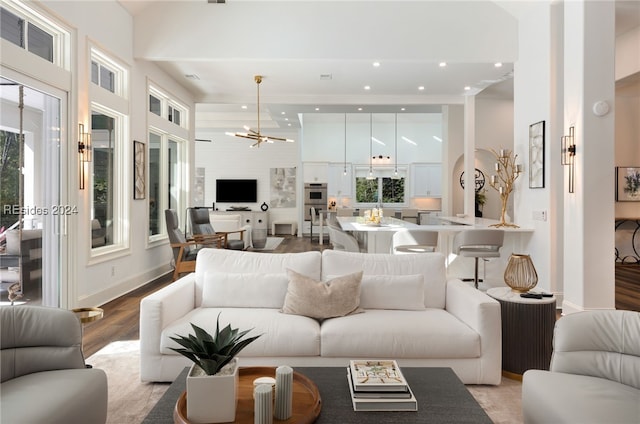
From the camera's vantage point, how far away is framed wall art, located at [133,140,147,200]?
5704mm

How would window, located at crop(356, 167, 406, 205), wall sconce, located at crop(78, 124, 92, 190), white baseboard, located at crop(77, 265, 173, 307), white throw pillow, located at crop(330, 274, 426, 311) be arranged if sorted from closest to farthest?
1. white throw pillow, located at crop(330, 274, 426, 311)
2. wall sconce, located at crop(78, 124, 92, 190)
3. white baseboard, located at crop(77, 265, 173, 307)
4. window, located at crop(356, 167, 406, 205)

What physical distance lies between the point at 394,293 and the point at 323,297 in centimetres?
53

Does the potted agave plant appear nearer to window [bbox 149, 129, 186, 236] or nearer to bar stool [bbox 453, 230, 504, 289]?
bar stool [bbox 453, 230, 504, 289]

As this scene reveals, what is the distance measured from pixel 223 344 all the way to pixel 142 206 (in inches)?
198

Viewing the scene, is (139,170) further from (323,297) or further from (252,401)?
(252,401)

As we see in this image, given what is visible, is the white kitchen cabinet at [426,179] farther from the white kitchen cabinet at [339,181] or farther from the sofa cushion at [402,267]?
the sofa cushion at [402,267]

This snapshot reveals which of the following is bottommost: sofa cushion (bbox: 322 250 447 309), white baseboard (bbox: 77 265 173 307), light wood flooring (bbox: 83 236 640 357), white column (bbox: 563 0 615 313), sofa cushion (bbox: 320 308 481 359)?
light wood flooring (bbox: 83 236 640 357)

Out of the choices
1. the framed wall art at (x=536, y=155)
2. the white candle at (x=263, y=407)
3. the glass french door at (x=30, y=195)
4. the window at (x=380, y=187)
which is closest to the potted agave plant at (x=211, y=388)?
the white candle at (x=263, y=407)

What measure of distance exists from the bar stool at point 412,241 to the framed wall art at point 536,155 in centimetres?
142

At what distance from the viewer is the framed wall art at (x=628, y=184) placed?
791cm

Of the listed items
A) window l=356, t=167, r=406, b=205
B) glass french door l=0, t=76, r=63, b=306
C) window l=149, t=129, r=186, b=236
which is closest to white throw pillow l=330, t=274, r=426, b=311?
glass french door l=0, t=76, r=63, b=306

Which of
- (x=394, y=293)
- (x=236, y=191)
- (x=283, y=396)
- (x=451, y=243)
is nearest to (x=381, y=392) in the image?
Result: (x=283, y=396)

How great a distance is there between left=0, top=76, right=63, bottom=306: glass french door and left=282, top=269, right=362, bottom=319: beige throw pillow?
8.22 ft

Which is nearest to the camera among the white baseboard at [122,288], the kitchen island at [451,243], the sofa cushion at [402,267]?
the sofa cushion at [402,267]
